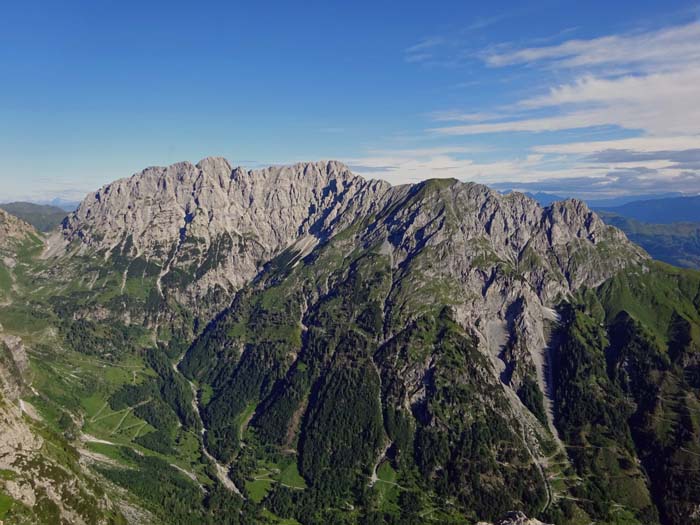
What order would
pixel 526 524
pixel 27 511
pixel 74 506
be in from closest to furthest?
1. pixel 526 524
2. pixel 27 511
3. pixel 74 506

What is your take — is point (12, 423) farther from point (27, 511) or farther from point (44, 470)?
point (27, 511)

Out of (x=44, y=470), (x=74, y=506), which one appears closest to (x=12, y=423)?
(x=44, y=470)

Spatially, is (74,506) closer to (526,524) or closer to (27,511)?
(27,511)

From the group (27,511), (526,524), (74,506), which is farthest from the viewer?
(74,506)

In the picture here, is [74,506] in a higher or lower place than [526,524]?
lower

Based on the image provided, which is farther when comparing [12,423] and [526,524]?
[12,423]

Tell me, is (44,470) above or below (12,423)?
below

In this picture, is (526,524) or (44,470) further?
(44,470)

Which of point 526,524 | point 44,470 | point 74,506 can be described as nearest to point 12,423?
point 44,470
